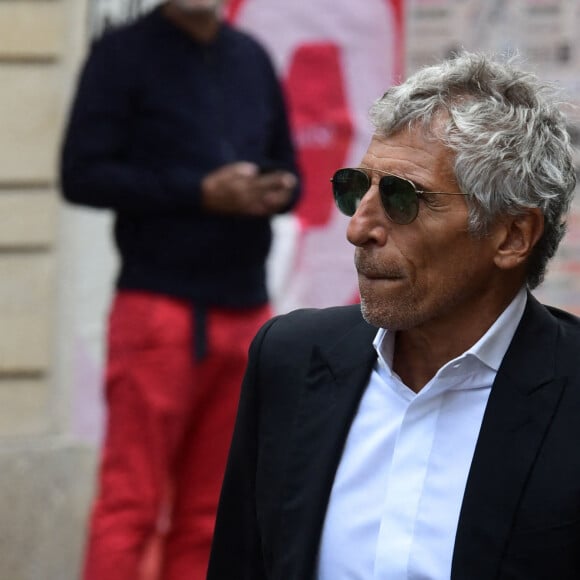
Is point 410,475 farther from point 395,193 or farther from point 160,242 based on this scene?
point 160,242

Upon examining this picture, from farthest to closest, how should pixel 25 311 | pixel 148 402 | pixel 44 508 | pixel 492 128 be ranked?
pixel 25 311 → pixel 44 508 → pixel 148 402 → pixel 492 128

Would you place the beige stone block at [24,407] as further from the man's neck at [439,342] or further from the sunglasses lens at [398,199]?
the sunglasses lens at [398,199]

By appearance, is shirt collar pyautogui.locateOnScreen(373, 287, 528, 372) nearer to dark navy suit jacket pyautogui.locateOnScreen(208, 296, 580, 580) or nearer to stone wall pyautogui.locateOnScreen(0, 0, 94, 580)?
dark navy suit jacket pyautogui.locateOnScreen(208, 296, 580, 580)

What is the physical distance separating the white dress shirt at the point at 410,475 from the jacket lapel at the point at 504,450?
1.5 inches

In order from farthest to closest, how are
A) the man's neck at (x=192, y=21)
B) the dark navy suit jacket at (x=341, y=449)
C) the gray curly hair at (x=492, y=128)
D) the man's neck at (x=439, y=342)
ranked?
the man's neck at (x=192, y=21) < the man's neck at (x=439, y=342) < the gray curly hair at (x=492, y=128) < the dark navy suit jacket at (x=341, y=449)

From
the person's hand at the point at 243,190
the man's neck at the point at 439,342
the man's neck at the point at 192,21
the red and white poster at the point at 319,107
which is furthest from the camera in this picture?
the red and white poster at the point at 319,107

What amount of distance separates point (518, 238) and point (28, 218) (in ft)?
12.1

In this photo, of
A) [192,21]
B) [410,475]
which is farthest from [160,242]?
[410,475]

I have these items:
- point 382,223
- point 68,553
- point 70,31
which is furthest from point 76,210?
point 382,223

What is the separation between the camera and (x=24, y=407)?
621 cm

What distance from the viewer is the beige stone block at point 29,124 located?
20.4 feet

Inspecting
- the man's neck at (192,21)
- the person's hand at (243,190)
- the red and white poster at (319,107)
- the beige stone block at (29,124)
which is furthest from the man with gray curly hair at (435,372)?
the beige stone block at (29,124)

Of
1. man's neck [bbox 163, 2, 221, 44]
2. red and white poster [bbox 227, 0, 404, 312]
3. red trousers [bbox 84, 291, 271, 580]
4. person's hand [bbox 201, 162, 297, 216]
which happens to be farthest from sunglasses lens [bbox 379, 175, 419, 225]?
red and white poster [bbox 227, 0, 404, 312]

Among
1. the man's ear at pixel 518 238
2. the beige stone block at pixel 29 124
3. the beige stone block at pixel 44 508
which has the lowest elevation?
the beige stone block at pixel 44 508
